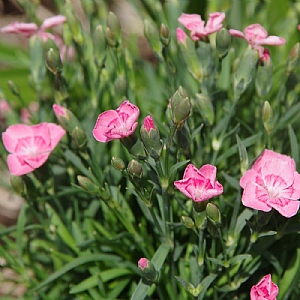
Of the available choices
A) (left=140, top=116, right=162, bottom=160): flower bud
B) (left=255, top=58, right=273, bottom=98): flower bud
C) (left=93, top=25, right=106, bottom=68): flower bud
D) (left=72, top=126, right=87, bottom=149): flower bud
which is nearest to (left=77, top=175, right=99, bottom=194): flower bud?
(left=72, top=126, right=87, bottom=149): flower bud

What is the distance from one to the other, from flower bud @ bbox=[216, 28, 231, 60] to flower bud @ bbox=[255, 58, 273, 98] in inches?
4.0

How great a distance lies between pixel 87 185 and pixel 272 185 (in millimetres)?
334

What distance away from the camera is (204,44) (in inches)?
41.0

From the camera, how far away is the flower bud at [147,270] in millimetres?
821

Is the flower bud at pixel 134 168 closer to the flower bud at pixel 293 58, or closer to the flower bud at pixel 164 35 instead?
the flower bud at pixel 164 35

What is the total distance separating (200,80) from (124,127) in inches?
13.2

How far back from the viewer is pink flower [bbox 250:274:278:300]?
800 millimetres

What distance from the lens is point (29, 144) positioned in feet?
3.43

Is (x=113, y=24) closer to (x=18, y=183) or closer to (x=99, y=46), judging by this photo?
(x=99, y=46)

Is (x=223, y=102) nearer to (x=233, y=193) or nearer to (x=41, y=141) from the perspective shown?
(x=233, y=193)

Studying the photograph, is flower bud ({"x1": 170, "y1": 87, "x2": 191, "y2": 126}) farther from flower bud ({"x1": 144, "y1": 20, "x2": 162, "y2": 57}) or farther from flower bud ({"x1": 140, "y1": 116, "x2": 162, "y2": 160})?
flower bud ({"x1": 144, "y1": 20, "x2": 162, "y2": 57})

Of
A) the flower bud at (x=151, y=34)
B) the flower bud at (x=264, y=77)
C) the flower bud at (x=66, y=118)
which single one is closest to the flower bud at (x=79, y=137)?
the flower bud at (x=66, y=118)

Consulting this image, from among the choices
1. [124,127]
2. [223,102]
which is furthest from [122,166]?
[223,102]

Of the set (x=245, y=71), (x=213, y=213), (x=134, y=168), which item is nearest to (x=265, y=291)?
(x=213, y=213)
